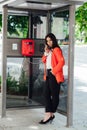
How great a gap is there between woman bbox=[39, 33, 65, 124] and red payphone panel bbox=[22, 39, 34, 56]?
0.97m

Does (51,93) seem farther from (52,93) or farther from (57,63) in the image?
(57,63)

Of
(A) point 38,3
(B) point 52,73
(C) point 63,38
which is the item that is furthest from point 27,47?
(B) point 52,73

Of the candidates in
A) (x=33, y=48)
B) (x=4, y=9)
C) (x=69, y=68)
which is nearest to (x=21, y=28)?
(x=33, y=48)

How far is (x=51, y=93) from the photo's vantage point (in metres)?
7.37

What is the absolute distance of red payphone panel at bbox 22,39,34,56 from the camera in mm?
8383

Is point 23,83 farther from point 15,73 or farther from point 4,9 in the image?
point 4,9

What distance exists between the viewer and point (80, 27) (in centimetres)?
1093

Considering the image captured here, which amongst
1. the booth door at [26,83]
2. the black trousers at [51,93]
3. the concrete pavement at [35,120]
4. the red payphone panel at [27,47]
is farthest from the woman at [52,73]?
the booth door at [26,83]

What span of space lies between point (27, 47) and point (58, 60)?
1.48 meters

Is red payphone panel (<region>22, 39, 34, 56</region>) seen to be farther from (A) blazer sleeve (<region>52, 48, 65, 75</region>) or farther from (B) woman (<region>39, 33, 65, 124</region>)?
(A) blazer sleeve (<region>52, 48, 65, 75</region>)

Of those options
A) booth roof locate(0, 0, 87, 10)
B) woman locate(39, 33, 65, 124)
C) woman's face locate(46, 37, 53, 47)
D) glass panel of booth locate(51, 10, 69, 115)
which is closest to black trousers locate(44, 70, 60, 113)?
woman locate(39, 33, 65, 124)

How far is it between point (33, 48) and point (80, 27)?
2.82 metres

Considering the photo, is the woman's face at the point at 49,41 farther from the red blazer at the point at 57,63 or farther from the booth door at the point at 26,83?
the booth door at the point at 26,83

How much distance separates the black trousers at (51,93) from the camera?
287 inches
